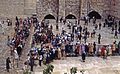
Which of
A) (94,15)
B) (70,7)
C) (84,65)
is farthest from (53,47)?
(94,15)

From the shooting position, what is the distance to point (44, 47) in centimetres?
2130

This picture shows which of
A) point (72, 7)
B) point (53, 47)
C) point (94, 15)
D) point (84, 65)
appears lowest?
point (84, 65)

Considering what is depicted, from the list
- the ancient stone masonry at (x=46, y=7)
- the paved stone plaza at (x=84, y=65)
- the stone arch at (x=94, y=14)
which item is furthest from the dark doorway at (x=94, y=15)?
the paved stone plaza at (x=84, y=65)

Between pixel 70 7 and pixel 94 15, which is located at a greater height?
pixel 70 7

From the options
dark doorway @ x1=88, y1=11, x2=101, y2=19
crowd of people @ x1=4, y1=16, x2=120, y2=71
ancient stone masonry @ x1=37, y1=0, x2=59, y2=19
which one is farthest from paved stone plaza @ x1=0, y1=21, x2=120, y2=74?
dark doorway @ x1=88, y1=11, x2=101, y2=19

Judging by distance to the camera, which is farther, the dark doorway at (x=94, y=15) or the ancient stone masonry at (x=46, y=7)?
the dark doorway at (x=94, y=15)

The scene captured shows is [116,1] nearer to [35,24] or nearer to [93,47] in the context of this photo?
[35,24]

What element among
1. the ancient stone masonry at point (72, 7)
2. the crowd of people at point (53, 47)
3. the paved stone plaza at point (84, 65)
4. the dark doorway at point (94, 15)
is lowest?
the paved stone plaza at point (84, 65)

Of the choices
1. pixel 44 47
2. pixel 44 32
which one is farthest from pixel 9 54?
pixel 44 32

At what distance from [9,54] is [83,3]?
15.8m

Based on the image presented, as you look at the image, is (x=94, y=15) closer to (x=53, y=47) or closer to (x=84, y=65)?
(x=53, y=47)

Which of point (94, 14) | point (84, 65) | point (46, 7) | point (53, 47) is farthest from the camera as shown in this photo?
point (94, 14)

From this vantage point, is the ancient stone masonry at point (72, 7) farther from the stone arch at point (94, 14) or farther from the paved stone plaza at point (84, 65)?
the paved stone plaza at point (84, 65)

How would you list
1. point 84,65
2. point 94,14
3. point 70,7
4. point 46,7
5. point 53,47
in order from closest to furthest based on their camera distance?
point 84,65 < point 53,47 < point 46,7 < point 70,7 < point 94,14
